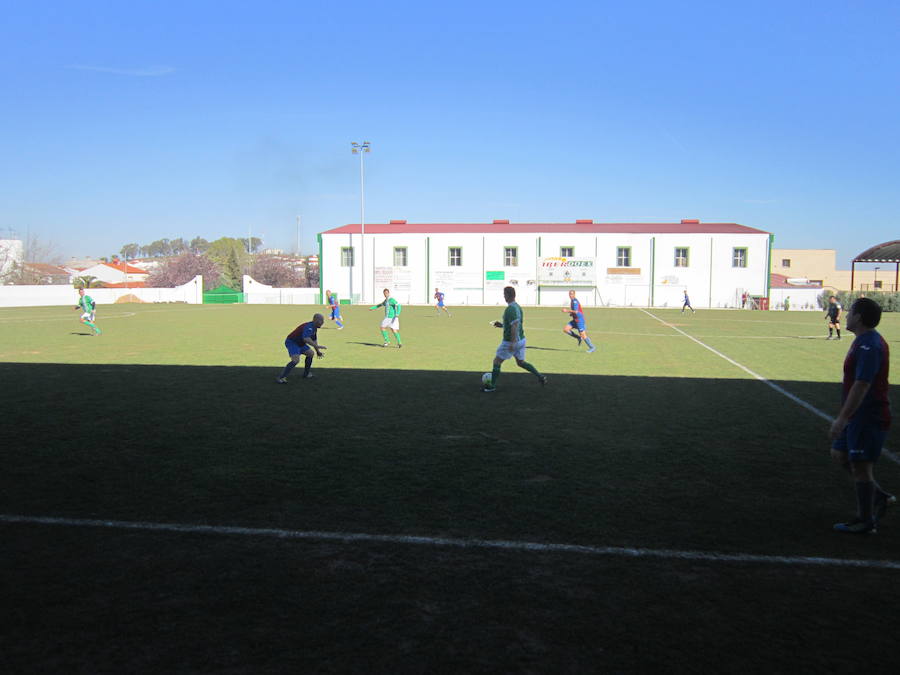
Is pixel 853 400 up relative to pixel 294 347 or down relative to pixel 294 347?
up

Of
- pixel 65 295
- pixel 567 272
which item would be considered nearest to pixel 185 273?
pixel 65 295

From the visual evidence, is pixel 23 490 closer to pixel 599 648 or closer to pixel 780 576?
pixel 599 648

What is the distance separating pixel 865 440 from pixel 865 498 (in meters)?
0.46

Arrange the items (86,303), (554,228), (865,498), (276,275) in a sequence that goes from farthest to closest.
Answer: (276,275) → (554,228) → (86,303) → (865,498)

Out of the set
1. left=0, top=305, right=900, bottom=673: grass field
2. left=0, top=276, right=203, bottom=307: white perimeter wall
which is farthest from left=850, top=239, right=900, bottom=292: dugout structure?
left=0, top=276, right=203, bottom=307: white perimeter wall

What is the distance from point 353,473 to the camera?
22.3ft

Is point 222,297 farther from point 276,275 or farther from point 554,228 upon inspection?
point 276,275

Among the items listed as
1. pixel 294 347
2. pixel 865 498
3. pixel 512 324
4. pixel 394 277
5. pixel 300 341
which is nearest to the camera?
pixel 865 498

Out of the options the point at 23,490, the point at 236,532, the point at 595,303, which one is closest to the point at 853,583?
the point at 236,532

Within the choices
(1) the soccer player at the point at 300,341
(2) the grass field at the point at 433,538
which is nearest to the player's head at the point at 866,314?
(2) the grass field at the point at 433,538

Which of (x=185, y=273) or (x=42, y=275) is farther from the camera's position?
(x=185, y=273)

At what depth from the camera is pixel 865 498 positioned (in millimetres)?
5160

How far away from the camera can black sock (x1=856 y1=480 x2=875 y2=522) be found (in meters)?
5.15

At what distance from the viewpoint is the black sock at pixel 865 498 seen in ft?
16.9
